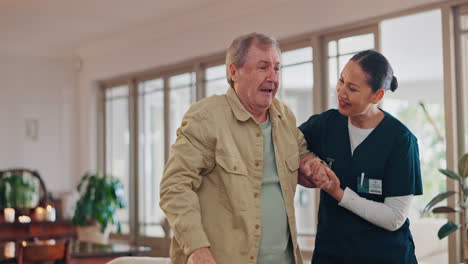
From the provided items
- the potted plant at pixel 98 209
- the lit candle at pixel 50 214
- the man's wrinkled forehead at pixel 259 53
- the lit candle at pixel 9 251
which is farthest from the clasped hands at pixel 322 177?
the potted plant at pixel 98 209

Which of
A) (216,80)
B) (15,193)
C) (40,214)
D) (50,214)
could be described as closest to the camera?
(50,214)

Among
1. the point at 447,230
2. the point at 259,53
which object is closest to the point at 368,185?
the point at 259,53

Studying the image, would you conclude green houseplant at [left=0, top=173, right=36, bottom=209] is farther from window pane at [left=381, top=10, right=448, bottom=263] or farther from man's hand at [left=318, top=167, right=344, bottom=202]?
man's hand at [left=318, top=167, right=344, bottom=202]

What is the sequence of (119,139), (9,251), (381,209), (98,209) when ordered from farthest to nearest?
(119,139)
(98,209)
(9,251)
(381,209)

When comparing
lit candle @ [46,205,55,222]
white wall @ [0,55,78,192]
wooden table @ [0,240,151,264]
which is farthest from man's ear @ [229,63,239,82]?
white wall @ [0,55,78,192]

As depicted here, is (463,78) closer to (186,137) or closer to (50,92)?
(186,137)

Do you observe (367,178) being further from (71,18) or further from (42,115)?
(42,115)

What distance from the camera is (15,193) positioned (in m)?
8.14

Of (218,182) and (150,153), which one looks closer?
(218,182)

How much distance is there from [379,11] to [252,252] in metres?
3.66

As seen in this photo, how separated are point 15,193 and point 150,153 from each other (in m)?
1.71

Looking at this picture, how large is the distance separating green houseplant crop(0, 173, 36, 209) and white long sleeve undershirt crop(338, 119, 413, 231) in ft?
21.7

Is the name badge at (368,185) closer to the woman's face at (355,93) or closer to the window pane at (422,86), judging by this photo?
the woman's face at (355,93)

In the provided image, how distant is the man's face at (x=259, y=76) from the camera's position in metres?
2.12
